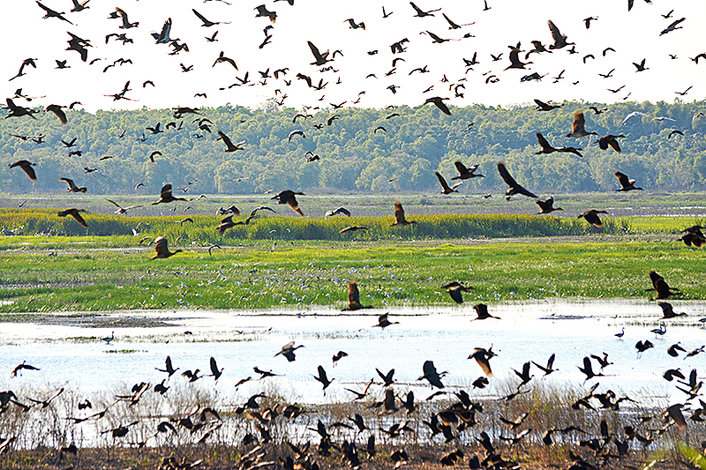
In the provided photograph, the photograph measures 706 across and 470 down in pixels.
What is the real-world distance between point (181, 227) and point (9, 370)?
163 feet

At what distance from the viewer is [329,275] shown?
4306cm

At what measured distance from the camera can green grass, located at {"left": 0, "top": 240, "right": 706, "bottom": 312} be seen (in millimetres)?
36156

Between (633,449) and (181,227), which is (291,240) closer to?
(181,227)

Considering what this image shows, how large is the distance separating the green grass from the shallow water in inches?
76.5

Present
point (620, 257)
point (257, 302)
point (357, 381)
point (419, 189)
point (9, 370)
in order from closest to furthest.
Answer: point (357, 381) < point (9, 370) < point (257, 302) < point (620, 257) < point (419, 189)

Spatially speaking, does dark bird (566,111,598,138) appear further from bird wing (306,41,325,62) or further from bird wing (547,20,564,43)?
bird wing (306,41,325,62)

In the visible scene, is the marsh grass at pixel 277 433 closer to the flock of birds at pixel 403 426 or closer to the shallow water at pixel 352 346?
the flock of birds at pixel 403 426

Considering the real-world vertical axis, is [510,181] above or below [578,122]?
below

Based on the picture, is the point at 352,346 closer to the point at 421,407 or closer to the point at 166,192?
→ the point at 421,407

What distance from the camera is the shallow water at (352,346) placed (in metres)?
21.9

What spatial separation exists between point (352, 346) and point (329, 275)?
16.2 m

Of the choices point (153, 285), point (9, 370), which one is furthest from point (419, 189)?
point (9, 370)

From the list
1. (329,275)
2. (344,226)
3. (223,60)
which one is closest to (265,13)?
(223,60)

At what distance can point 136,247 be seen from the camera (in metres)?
62.9
